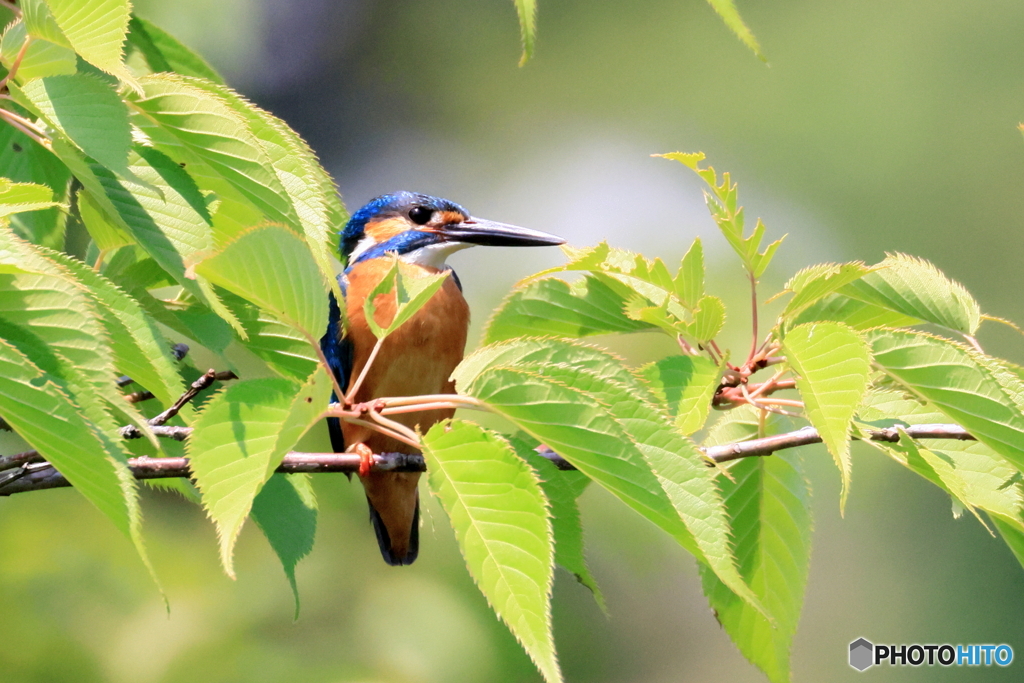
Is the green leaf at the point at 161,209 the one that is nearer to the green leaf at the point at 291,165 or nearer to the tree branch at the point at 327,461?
the green leaf at the point at 291,165

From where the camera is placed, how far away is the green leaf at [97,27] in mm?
876

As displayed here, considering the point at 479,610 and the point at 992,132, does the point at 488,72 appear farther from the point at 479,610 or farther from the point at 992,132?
the point at 479,610

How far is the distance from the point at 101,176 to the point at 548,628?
0.74m

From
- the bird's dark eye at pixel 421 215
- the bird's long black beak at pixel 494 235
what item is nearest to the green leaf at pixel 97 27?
the bird's long black beak at pixel 494 235

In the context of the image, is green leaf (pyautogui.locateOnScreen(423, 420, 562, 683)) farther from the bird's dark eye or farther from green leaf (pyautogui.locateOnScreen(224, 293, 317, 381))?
Result: the bird's dark eye

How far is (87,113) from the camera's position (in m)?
0.96

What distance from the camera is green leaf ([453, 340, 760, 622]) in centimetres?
90

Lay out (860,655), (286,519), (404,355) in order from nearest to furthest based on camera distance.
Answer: (286,519) → (404,355) → (860,655)

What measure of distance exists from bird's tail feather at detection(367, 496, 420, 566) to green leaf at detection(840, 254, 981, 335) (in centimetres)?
174

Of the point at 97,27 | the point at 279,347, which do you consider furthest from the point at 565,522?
the point at 97,27

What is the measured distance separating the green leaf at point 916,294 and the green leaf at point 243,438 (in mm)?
826

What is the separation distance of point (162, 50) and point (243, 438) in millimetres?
899

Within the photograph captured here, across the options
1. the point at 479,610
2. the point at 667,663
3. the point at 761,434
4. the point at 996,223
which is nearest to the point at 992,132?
the point at 996,223

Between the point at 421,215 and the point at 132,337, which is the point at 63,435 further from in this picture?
the point at 421,215
